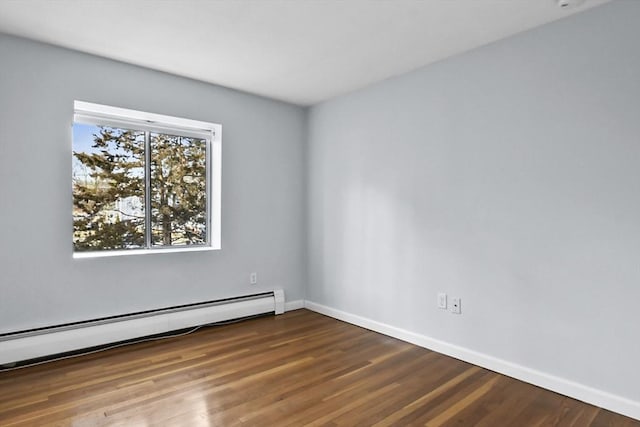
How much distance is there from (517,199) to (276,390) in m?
2.06

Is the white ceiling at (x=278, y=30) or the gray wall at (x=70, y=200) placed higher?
the white ceiling at (x=278, y=30)

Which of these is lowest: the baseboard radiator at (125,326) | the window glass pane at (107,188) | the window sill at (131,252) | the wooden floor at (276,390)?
the wooden floor at (276,390)

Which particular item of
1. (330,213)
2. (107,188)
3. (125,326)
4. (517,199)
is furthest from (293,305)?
(517,199)

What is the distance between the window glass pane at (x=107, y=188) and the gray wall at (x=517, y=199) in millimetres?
2116

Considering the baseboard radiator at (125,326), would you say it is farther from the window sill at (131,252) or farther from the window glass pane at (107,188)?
the window glass pane at (107,188)

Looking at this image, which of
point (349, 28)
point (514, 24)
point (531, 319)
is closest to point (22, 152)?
point (349, 28)

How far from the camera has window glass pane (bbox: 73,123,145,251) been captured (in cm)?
319

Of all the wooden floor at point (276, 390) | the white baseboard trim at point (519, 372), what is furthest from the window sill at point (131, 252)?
the white baseboard trim at point (519, 372)

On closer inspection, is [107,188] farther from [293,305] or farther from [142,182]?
[293,305]

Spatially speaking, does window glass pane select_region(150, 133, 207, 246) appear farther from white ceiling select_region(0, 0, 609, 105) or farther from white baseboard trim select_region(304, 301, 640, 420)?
white baseboard trim select_region(304, 301, 640, 420)

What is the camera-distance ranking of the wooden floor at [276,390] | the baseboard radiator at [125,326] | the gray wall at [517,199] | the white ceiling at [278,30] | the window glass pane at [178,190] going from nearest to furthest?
the wooden floor at [276,390]
the gray wall at [517,199]
the white ceiling at [278,30]
the baseboard radiator at [125,326]
the window glass pane at [178,190]

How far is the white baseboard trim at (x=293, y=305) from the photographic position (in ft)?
13.8

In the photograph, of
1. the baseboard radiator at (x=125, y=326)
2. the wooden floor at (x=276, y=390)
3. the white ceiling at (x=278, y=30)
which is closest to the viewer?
the wooden floor at (x=276, y=390)

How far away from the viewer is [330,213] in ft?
13.4
